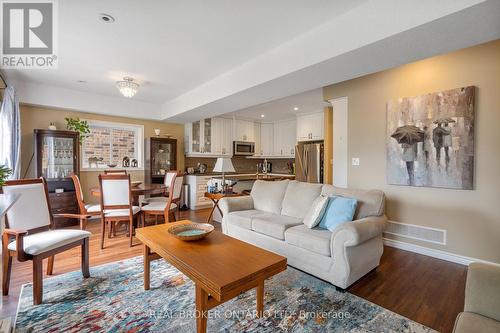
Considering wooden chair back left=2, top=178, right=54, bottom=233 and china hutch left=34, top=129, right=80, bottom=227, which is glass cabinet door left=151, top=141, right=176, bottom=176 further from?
wooden chair back left=2, top=178, right=54, bottom=233

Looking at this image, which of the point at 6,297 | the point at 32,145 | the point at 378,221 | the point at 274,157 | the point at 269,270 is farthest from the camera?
the point at 274,157

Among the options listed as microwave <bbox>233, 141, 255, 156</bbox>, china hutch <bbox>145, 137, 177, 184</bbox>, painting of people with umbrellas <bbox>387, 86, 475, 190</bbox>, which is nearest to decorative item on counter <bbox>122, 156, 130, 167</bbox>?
china hutch <bbox>145, 137, 177, 184</bbox>

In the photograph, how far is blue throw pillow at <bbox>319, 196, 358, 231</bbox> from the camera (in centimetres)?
242

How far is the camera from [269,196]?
3.49 m

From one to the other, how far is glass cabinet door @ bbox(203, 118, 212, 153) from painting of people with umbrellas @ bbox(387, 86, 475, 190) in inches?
173

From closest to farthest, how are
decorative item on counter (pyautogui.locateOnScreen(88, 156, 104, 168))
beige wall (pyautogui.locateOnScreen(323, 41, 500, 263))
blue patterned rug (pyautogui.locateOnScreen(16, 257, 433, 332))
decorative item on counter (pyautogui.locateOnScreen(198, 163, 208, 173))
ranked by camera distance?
blue patterned rug (pyautogui.locateOnScreen(16, 257, 433, 332)) < beige wall (pyautogui.locateOnScreen(323, 41, 500, 263)) < decorative item on counter (pyautogui.locateOnScreen(88, 156, 104, 168)) < decorative item on counter (pyautogui.locateOnScreen(198, 163, 208, 173))

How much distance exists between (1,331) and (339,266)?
8.13ft

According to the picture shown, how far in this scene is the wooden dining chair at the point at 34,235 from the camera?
192 cm

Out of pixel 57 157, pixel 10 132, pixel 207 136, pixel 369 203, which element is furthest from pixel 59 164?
pixel 369 203

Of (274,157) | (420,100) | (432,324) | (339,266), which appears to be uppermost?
(420,100)

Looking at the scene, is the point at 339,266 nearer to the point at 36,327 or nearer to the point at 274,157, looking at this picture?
the point at 36,327

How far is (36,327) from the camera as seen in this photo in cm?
166

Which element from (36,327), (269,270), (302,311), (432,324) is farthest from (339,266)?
(36,327)

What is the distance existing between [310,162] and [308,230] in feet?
10.8
